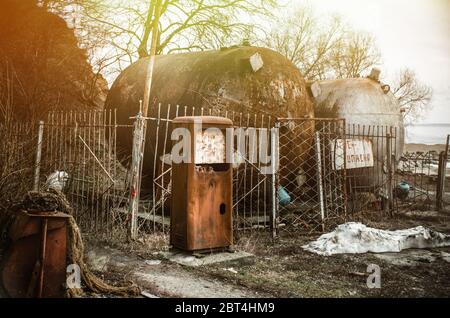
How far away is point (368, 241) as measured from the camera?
7633 millimetres

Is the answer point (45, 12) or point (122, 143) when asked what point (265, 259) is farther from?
point (45, 12)

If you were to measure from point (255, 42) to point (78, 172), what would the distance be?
12744 mm

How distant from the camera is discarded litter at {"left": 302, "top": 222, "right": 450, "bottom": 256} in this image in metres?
7.48

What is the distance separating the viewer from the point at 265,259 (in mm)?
6977

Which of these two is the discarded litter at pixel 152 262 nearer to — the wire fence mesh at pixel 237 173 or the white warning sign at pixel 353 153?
the wire fence mesh at pixel 237 173

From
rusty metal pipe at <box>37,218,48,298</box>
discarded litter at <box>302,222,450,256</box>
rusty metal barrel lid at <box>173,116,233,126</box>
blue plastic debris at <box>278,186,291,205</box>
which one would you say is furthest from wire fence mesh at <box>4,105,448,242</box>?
rusty metal pipe at <box>37,218,48,298</box>

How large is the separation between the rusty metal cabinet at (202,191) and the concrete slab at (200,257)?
12 centimetres

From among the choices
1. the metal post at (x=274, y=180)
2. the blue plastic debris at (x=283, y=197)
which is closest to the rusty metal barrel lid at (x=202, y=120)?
the metal post at (x=274, y=180)

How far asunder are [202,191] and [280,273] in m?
1.61

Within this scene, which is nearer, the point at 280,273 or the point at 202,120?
the point at 280,273

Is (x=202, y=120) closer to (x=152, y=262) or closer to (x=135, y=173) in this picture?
(x=135, y=173)

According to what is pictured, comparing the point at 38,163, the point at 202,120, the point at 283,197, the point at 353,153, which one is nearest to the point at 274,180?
the point at 283,197

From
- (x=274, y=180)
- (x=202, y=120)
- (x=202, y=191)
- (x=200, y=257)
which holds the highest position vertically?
(x=202, y=120)
